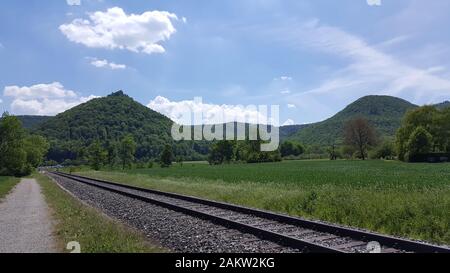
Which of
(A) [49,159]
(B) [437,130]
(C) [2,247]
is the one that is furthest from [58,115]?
(C) [2,247]

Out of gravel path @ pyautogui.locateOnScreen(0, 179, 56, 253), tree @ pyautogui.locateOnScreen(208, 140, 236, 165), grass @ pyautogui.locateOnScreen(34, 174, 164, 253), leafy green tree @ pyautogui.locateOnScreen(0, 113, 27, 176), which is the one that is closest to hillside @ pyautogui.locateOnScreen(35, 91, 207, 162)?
tree @ pyautogui.locateOnScreen(208, 140, 236, 165)

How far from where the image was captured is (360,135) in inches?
4168

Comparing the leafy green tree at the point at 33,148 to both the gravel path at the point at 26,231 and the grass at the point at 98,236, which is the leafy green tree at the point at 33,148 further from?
the grass at the point at 98,236

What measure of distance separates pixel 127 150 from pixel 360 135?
215 ft

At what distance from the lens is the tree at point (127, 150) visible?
389 ft

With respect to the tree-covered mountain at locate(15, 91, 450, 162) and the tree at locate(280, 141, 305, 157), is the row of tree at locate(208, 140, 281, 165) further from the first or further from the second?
the tree at locate(280, 141, 305, 157)

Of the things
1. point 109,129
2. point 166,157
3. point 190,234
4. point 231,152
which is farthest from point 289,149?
point 190,234

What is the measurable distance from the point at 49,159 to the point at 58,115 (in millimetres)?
21169

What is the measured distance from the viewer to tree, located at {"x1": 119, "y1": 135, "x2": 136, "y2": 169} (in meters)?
119

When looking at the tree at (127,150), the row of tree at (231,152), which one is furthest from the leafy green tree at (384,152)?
the tree at (127,150)

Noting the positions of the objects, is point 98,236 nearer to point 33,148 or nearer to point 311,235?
point 311,235

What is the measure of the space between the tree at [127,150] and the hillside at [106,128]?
19.1 m

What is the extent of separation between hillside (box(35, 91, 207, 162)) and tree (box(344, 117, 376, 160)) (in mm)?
62100

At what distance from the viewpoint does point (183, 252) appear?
342 inches
